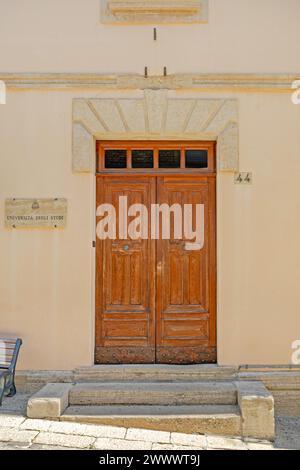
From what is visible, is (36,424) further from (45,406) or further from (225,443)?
(225,443)

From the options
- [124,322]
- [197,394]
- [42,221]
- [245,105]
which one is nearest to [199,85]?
[245,105]

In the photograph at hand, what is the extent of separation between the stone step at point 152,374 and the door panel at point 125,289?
0.69 ft

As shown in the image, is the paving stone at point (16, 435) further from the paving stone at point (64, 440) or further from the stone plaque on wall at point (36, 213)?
the stone plaque on wall at point (36, 213)

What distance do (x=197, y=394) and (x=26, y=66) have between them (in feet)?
13.9

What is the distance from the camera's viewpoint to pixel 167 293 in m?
5.39

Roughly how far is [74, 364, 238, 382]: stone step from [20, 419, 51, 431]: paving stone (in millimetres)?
769

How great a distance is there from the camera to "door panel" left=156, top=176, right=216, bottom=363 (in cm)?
535

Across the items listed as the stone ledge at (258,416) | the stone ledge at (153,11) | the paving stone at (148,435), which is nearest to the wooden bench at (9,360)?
the paving stone at (148,435)

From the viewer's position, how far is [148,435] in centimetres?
427

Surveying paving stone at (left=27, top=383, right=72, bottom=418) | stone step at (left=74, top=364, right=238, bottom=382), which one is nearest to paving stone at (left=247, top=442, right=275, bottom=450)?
stone step at (left=74, top=364, right=238, bottom=382)

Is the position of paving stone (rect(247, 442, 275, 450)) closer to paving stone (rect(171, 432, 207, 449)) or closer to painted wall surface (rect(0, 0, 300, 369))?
paving stone (rect(171, 432, 207, 449))

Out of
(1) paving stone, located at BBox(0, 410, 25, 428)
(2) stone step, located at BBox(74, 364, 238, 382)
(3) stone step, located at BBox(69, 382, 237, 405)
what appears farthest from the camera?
(2) stone step, located at BBox(74, 364, 238, 382)

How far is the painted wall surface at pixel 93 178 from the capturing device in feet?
17.1
